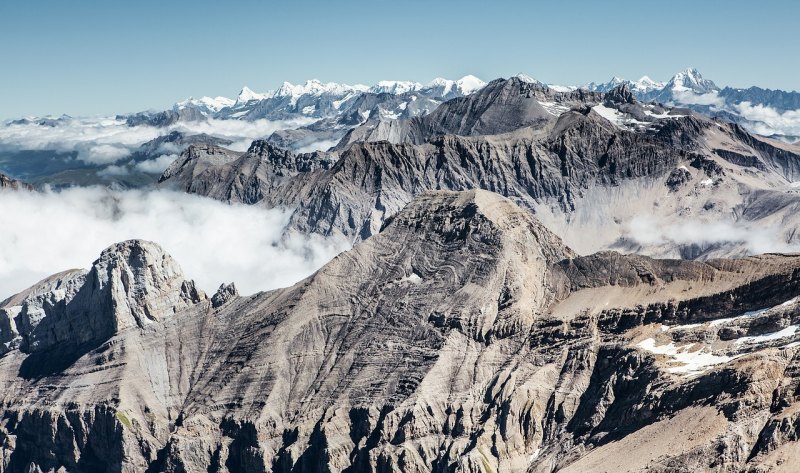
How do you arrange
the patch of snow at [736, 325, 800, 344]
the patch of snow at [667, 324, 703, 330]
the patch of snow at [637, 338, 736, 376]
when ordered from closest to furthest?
1. the patch of snow at [736, 325, 800, 344]
2. the patch of snow at [637, 338, 736, 376]
3. the patch of snow at [667, 324, 703, 330]

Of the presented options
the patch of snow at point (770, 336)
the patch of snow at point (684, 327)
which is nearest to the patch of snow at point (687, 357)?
the patch of snow at point (684, 327)

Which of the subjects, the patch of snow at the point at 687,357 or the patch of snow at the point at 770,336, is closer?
the patch of snow at the point at 770,336

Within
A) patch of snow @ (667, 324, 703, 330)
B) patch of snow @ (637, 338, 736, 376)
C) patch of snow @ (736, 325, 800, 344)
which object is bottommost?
patch of snow @ (637, 338, 736, 376)

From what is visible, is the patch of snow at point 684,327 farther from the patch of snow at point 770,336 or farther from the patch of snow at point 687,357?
the patch of snow at point 770,336

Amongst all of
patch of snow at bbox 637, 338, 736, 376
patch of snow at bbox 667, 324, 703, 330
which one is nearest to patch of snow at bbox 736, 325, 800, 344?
patch of snow at bbox 637, 338, 736, 376

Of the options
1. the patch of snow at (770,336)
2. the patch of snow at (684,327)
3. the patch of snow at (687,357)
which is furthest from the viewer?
the patch of snow at (684,327)

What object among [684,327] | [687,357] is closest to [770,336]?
[687,357]

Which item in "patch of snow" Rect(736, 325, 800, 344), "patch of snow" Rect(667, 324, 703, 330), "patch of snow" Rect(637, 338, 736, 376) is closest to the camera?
"patch of snow" Rect(736, 325, 800, 344)

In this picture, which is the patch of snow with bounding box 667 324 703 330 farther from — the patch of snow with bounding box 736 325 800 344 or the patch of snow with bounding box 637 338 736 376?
the patch of snow with bounding box 736 325 800 344

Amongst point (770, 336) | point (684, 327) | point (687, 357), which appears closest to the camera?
point (770, 336)

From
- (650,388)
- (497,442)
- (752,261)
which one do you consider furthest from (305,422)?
(752,261)

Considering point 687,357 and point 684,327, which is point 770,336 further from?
point 684,327
